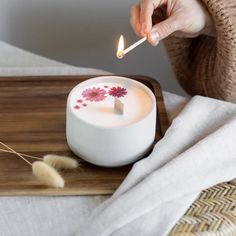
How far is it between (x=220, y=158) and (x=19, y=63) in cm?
33

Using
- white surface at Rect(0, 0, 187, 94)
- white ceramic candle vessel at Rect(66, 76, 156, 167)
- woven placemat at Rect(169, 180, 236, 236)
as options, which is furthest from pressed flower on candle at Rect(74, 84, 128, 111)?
white surface at Rect(0, 0, 187, 94)

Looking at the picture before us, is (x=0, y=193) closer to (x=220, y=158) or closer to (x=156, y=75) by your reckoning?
(x=220, y=158)

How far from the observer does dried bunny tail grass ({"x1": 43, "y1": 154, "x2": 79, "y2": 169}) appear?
0.43 meters

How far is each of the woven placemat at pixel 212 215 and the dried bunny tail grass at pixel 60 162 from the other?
4.2 inches

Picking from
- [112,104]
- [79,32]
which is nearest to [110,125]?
[112,104]

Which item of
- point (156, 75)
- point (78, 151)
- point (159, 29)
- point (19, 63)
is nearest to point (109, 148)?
point (78, 151)

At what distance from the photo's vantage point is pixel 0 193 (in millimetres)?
417

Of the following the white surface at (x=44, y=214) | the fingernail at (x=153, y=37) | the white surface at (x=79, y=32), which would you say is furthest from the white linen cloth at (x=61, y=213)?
the white surface at (x=79, y=32)

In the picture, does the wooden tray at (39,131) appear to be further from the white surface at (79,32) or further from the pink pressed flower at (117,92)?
the white surface at (79,32)

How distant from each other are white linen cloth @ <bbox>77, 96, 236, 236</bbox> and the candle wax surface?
0.04 meters

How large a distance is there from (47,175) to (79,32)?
0.46 m

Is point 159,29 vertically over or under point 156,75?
over

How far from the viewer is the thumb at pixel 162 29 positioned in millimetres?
492

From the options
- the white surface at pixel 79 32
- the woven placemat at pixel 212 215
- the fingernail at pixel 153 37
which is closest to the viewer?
the woven placemat at pixel 212 215
